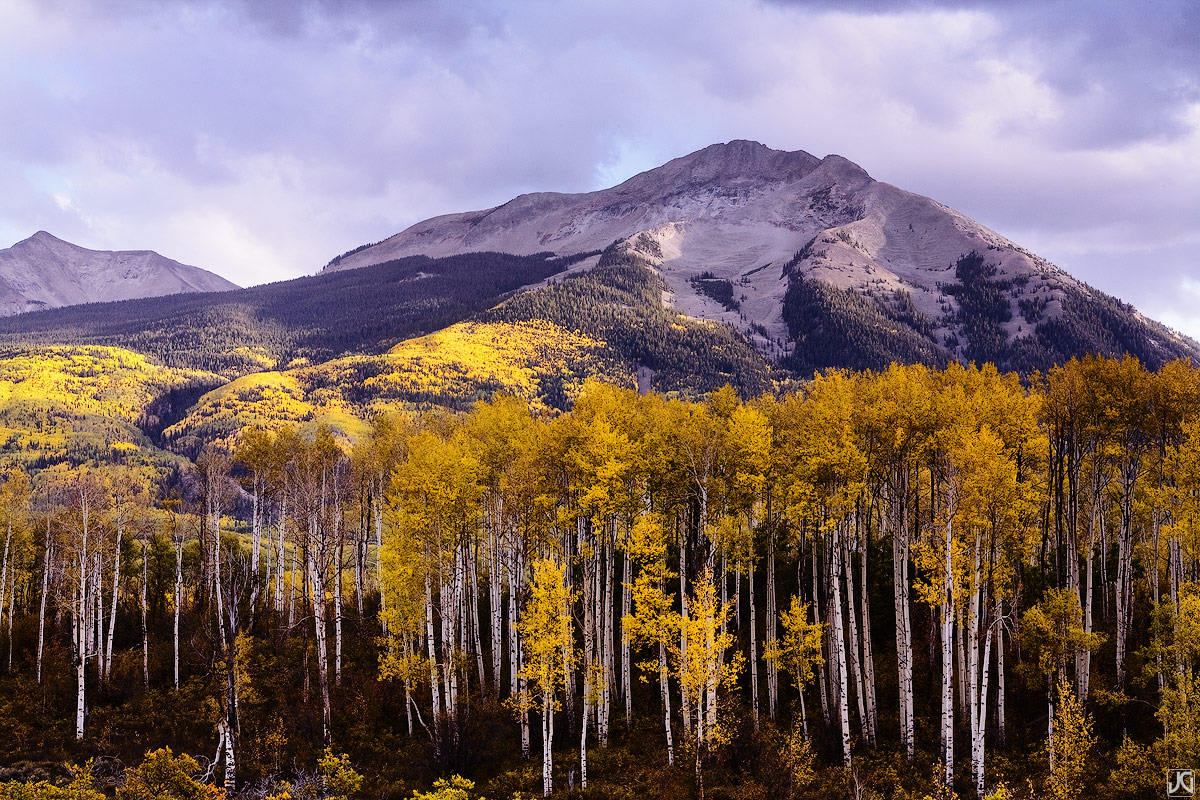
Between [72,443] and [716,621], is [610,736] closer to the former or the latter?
[716,621]

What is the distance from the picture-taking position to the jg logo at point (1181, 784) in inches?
958

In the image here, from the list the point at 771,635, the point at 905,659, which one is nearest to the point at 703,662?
the point at 771,635

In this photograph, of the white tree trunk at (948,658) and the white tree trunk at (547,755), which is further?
the white tree trunk at (547,755)

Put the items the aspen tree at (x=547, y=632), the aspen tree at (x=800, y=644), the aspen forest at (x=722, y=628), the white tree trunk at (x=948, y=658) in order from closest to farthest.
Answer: the white tree trunk at (x=948, y=658), the aspen forest at (x=722, y=628), the aspen tree at (x=547, y=632), the aspen tree at (x=800, y=644)

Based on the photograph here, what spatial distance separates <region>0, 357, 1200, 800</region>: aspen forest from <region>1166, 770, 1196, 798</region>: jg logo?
370 millimetres

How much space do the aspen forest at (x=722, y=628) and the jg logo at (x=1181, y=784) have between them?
1.21ft

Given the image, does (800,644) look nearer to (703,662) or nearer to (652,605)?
(703,662)

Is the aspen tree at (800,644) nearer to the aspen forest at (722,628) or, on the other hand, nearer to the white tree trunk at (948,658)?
the aspen forest at (722,628)

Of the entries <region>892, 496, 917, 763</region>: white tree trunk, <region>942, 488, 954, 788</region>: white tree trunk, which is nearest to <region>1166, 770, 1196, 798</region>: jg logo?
<region>942, 488, 954, 788</region>: white tree trunk

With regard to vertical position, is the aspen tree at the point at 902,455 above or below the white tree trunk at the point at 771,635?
above

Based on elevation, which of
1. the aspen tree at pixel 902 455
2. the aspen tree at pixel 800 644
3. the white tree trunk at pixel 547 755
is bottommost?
the white tree trunk at pixel 547 755

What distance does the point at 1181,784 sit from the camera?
24.6 metres

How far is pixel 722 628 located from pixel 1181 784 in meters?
15.7

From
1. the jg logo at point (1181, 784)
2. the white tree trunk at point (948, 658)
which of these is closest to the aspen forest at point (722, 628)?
the white tree trunk at point (948, 658)
